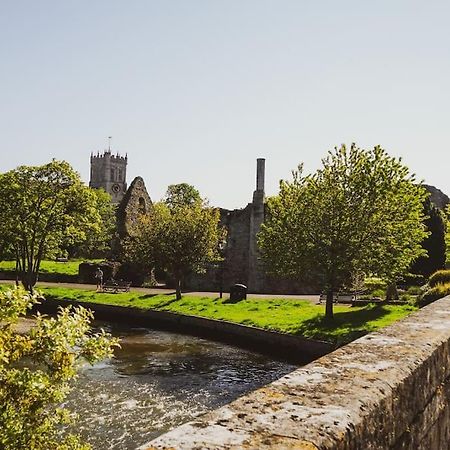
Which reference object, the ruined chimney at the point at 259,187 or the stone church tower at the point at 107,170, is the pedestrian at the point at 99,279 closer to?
the ruined chimney at the point at 259,187

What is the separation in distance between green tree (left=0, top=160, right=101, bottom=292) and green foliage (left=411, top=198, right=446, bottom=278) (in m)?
19.4

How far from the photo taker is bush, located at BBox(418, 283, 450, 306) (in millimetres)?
22737

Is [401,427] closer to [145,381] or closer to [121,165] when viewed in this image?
[145,381]

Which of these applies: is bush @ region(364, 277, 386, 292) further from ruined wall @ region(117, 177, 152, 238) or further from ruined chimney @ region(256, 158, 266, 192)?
ruined wall @ region(117, 177, 152, 238)

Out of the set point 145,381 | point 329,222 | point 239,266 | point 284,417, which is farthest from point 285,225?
point 284,417

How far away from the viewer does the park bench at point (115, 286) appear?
36103 mm

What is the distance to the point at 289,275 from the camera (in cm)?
2545

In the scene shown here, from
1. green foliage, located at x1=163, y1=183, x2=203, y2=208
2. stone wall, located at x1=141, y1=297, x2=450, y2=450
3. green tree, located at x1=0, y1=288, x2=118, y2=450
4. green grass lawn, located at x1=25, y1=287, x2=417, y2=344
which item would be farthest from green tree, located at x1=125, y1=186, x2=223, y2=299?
green foliage, located at x1=163, y1=183, x2=203, y2=208

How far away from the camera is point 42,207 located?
31.3 metres

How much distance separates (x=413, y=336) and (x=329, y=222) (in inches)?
815

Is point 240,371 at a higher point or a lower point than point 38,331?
lower

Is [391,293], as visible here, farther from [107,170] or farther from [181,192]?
[107,170]

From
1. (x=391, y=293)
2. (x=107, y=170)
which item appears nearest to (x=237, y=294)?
(x=391, y=293)

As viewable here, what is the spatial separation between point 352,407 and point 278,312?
24.7m
